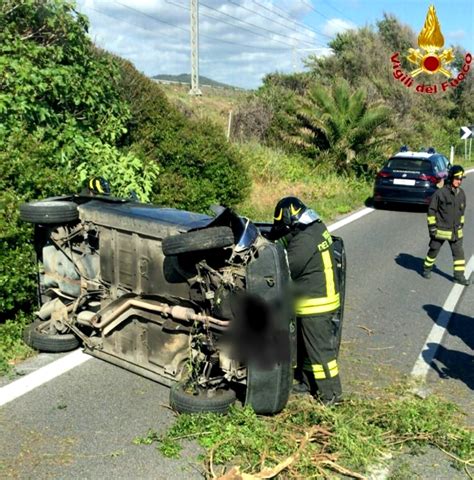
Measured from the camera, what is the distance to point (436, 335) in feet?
22.2

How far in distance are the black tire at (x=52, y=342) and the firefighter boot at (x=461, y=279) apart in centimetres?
601

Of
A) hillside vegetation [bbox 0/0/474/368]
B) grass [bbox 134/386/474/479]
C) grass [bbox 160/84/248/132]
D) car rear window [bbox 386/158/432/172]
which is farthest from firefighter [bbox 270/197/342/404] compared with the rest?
car rear window [bbox 386/158/432/172]

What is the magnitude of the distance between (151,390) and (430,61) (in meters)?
41.4

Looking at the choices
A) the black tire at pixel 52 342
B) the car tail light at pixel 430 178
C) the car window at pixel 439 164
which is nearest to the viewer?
the black tire at pixel 52 342

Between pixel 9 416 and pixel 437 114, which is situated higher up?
pixel 437 114

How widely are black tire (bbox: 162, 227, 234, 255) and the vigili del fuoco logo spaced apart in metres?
34.5

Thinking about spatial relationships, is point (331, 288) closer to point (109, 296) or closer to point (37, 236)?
point (109, 296)

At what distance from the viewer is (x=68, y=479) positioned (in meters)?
3.77

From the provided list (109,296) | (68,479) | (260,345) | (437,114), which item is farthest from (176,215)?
(437,114)

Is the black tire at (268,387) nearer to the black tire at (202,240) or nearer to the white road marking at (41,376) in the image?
the black tire at (202,240)

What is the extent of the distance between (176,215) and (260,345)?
139cm

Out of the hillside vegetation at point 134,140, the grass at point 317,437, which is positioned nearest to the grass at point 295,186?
the hillside vegetation at point 134,140

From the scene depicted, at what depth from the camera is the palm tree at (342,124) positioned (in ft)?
67.5

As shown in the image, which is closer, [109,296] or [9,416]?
[9,416]
